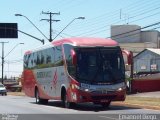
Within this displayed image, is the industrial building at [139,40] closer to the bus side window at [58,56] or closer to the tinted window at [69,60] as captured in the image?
the bus side window at [58,56]

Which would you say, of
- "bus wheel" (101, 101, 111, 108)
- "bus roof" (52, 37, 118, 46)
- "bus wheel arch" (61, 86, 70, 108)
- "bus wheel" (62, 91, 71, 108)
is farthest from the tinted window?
"bus wheel" (101, 101, 111, 108)

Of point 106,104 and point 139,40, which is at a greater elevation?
point 139,40

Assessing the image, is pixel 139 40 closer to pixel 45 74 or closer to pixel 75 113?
pixel 45 74

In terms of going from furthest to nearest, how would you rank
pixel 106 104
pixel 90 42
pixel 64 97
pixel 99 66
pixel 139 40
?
1. pixel 139 40
2. pixel 64 97
3. pixel 106 104
4. pixel 90 42
5. pixel 99 66

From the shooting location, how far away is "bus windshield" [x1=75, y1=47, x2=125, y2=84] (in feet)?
81.6

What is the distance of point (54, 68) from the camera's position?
95.0 feet

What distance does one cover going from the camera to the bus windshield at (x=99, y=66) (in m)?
24.9

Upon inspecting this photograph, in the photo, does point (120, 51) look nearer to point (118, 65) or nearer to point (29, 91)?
point (118, 65)

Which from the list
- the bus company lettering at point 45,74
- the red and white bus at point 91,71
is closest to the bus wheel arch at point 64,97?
the red and white bus at point 91,71

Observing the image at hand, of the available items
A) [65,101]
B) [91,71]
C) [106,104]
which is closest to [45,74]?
[65,101]

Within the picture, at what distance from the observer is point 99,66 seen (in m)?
25.1

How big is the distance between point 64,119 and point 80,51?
609 centimetres

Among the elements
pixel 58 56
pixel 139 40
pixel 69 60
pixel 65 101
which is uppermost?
pixel 139 40

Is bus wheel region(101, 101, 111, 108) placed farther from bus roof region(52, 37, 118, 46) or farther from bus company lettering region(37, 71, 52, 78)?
bus company lettering region(37, 71, 52, 78)
